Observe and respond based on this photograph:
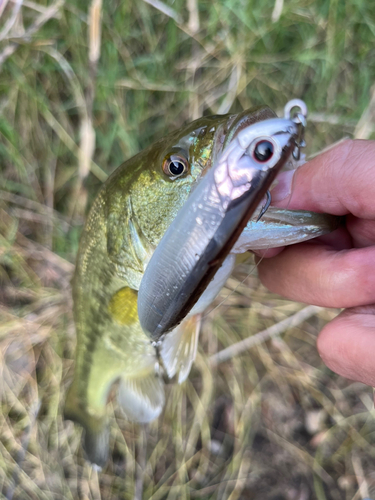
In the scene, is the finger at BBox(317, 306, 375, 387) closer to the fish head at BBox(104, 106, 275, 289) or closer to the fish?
the fish

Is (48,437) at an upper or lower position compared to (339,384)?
upper

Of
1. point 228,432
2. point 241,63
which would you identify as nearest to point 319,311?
point 228,432

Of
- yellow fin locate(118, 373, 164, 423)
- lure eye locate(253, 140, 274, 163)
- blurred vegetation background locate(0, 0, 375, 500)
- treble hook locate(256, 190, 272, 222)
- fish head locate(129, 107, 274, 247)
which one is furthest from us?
blurred vegetation background locate(0, 0, 375, 500)

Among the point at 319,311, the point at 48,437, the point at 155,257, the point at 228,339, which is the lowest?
the point at 319,311

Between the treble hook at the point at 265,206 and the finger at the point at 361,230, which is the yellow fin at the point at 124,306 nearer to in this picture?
the treble hook at the point at 265,206

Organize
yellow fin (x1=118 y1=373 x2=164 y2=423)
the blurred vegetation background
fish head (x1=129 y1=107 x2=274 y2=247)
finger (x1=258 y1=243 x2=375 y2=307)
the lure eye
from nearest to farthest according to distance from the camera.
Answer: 1. the lure eye
2. fish head (x1=129 y1=107 x2=274 y2=247)
3. finger (x1=258 y1=243 x2=375 y2=307)
4. yellow fin (x1=118 y1=373 x2=164 y2=423)
5. the blurred vegetation background

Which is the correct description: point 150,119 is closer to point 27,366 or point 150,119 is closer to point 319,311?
point 319,311

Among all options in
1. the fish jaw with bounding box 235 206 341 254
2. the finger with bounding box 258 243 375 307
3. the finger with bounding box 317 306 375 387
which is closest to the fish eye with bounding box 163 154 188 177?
the fish jaw with bounding box 235 206 341 254

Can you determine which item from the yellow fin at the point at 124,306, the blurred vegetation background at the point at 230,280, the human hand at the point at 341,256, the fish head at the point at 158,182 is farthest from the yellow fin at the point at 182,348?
the blurred vegetation background at the point at 230,280

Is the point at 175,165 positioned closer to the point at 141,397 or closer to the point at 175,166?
the point at 175,166

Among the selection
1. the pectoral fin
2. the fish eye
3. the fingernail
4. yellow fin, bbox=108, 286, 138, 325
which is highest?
the fish eye
